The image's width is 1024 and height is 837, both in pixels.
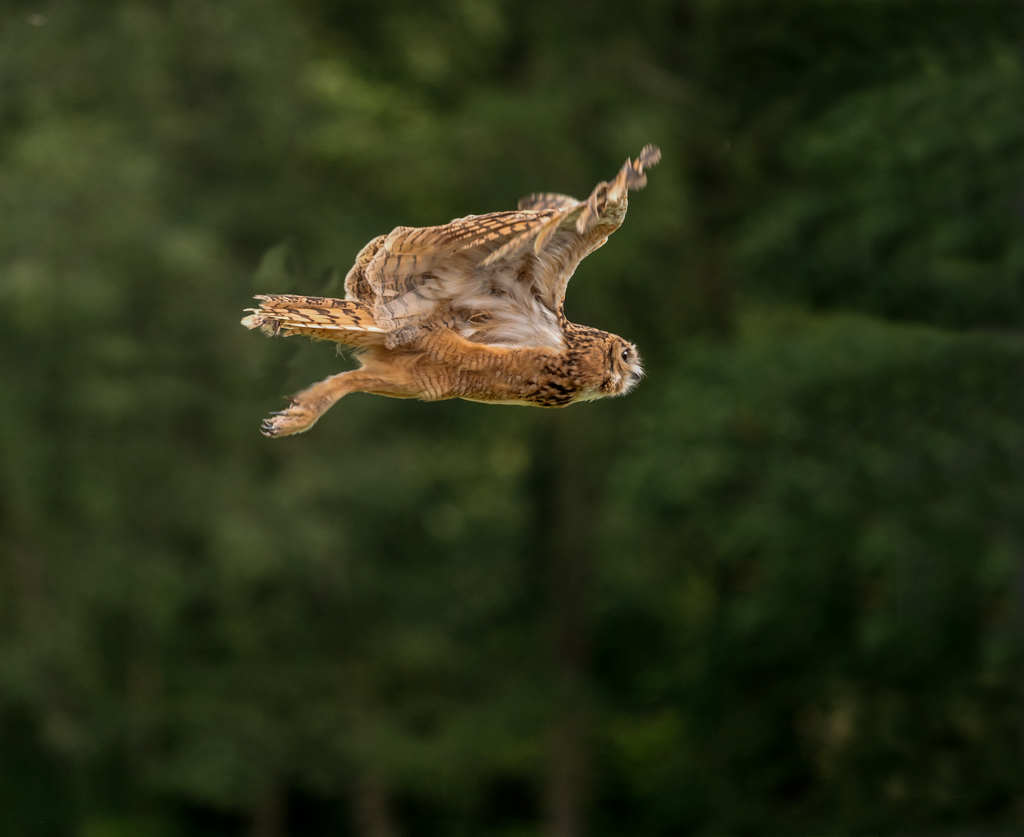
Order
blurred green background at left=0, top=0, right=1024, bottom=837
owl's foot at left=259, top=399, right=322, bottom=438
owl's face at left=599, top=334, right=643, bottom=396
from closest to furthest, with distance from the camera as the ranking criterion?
owl's foot at left=259, top=399, right=322, bottom=438 → owl's face at left=599, top=334, right=643, bottom=396 → blurred green background at left=0, top=0, right=1024, bottom=837

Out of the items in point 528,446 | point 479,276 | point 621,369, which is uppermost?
point 528,446

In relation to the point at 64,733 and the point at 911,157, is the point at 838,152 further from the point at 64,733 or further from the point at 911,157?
the point at 64,733

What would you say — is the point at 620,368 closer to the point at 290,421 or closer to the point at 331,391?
the point at 331,391

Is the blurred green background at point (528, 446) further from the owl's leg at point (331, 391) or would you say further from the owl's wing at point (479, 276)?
the owl's leg at point (331, 391)

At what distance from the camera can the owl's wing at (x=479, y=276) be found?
9.11 feet

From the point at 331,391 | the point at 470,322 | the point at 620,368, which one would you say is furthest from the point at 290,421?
the point at 620,368

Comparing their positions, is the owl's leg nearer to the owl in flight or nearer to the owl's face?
the owl in flight

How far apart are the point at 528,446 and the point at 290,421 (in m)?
9.68

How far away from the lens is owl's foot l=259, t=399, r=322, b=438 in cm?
272

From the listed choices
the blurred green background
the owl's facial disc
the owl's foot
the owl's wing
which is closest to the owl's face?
the owl's facial disc

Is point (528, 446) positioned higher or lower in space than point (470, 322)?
higher

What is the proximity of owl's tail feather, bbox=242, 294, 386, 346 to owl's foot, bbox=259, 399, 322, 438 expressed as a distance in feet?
0.56

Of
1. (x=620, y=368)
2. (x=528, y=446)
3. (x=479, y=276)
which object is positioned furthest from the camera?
(x=528, y=446)

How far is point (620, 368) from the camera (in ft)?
9.81
